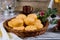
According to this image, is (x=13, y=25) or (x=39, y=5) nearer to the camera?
(x=13, y=25)

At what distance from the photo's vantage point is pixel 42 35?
2.94ft

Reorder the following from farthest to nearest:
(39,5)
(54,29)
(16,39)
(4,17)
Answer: (39,5)
(4,17)
(54,29)
(16,39)

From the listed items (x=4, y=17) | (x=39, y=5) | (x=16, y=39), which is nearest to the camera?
(x=16, y=39)

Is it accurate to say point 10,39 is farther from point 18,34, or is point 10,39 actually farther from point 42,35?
point 42,35

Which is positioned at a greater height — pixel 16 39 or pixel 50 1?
pixel 50 1

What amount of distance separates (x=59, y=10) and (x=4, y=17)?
1.25 ft

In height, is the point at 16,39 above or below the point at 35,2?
below

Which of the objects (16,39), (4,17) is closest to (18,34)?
(16,39)

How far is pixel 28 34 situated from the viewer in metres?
0.85

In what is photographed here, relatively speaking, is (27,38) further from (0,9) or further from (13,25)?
(0,9)

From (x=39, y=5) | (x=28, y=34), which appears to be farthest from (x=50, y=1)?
(x=28, y=34)

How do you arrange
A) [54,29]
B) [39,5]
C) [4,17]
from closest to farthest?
[54,29] < [4,17] < [39,5]

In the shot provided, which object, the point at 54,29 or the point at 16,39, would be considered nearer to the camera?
the point at 16,39

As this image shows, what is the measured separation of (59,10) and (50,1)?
0.34ft
